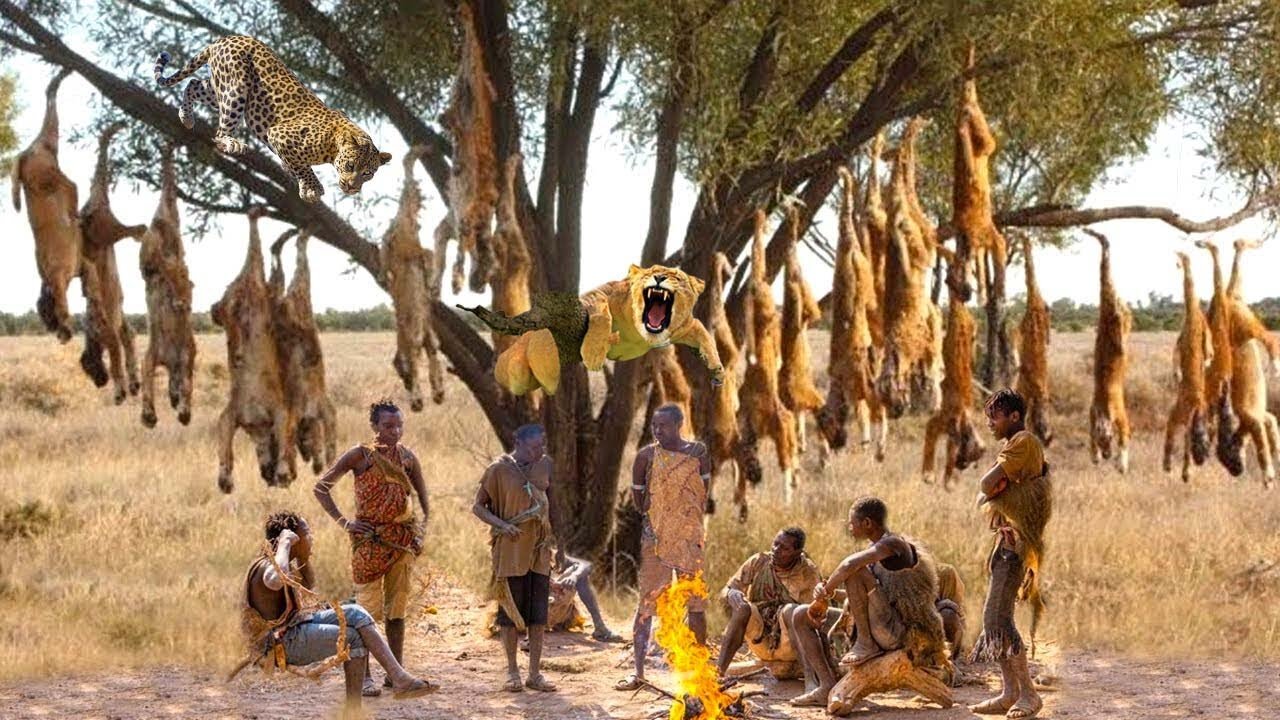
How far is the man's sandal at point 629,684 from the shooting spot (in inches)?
337

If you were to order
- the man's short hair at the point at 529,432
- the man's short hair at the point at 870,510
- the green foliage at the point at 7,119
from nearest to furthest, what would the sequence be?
the man's short hair at the point at 870,510 < the man's short hair at the point at 529,432 < the green foliage at the point at 7,119

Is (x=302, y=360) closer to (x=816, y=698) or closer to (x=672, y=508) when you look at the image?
(x=672, y=508)

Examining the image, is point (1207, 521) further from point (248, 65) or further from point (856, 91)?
point (248, 65)

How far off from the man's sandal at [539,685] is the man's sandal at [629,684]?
1.17ft

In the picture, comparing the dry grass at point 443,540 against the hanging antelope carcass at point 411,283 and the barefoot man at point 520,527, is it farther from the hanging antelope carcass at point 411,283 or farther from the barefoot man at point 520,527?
the hanging antelope carcass at point 411,283

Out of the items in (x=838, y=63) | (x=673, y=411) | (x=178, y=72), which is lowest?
(x=673, y=411)

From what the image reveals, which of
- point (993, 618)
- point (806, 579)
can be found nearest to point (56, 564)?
point (806, 579)

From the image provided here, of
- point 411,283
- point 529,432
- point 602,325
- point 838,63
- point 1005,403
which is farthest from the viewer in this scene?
point 838,63

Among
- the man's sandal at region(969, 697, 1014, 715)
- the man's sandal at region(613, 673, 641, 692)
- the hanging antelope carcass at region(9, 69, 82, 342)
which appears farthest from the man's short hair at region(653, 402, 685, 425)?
the hanging antelope carcass at region(9, 69, 82, 342)

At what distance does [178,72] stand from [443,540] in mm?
8731

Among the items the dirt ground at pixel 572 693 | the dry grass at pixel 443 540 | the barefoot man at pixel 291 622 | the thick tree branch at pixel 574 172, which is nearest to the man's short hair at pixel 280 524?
the barefoot man at pixel 291 622

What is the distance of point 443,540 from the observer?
13.7m

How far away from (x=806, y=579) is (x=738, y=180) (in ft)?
11.1

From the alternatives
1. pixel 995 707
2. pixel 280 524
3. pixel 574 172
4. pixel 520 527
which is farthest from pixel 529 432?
pixel 574 172
